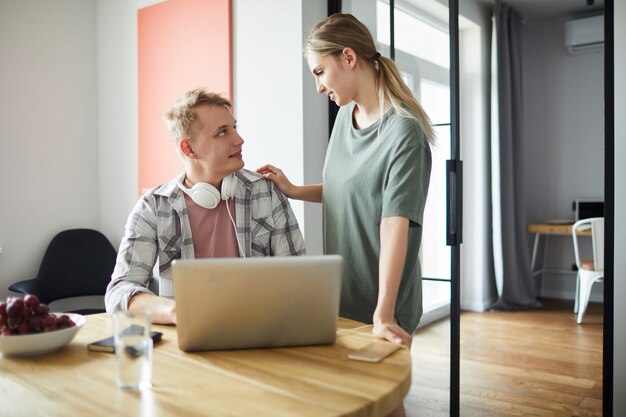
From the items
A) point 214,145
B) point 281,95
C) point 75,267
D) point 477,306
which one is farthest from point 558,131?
point 214,145

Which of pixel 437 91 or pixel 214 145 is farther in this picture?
pixel 437 91

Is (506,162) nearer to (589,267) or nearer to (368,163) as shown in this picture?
(589,267)

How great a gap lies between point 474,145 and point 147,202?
4057mm

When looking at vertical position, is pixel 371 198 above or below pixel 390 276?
above

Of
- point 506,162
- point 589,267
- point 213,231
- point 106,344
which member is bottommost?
point 589,267

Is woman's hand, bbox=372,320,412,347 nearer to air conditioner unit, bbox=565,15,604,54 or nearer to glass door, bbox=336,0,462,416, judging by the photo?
glass door, bbox=336,0,462,416

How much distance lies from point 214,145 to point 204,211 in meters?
0.20

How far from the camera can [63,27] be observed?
3.43m

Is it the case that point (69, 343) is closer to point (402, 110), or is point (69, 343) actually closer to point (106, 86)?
point (402, 110)

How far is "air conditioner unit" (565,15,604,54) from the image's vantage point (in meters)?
5.33

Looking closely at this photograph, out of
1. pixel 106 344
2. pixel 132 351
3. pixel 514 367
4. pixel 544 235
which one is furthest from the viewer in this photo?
pixel 544 235

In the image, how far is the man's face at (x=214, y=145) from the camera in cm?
175

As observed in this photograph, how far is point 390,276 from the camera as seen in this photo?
1.38 meters

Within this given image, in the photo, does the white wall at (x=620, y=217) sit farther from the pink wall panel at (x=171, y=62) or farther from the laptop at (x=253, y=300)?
the pink wall panel at (x=171, y=62)
